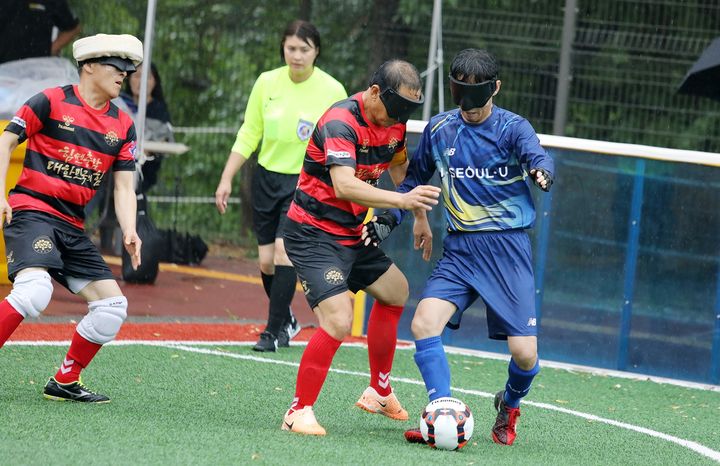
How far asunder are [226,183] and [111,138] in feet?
6.48

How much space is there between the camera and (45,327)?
8.93 meters

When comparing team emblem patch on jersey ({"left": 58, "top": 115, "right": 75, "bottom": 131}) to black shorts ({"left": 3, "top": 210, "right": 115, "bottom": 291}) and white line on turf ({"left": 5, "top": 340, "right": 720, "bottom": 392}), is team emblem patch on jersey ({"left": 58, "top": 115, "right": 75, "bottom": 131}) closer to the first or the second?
black shorts ({"left": 3, "top": 210, "right": 115, "bottom": 291})

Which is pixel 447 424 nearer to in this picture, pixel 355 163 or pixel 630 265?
pixel 355 163

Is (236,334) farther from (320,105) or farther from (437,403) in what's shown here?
(437,403)

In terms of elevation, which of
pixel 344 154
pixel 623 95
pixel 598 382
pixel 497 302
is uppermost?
pixel 623 95

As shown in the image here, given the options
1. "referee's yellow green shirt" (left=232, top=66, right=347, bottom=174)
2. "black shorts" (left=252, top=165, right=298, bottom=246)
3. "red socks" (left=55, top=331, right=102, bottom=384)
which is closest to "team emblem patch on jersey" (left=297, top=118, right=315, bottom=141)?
"referee's yellow green shirt" (left=232, top=66, right=347, bottom=174)

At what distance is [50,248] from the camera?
6145mm

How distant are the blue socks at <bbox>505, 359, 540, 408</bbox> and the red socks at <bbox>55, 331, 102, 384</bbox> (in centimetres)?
210

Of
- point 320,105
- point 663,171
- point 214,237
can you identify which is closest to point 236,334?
point 320,105

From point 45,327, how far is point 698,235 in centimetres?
461

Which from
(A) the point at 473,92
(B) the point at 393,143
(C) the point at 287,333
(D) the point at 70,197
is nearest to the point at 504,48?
(C) the point at 287,333

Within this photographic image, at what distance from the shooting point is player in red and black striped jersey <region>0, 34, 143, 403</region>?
614cm

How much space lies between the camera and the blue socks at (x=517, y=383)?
6.05 m

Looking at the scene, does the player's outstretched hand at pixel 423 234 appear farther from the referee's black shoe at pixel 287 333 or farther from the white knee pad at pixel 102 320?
the referee's black shoe at pixel 287 333
